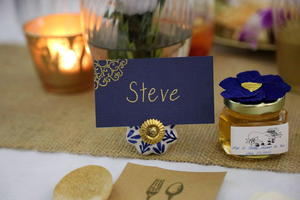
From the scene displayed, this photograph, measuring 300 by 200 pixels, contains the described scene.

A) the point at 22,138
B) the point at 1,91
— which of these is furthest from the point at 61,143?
the point at 1,91

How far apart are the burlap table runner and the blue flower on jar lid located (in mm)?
92

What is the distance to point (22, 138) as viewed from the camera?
0.73 m

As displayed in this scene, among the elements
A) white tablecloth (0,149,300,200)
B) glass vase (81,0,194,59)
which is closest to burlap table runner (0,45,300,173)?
white tablecloth (0,149,300,200)

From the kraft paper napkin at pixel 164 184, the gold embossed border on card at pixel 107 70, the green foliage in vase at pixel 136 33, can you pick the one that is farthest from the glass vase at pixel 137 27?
the kraft paper napkin at pixel 164 184

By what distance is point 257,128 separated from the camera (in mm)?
598

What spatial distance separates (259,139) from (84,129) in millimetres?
286

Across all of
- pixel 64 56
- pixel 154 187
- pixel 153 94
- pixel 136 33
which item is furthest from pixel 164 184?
pixel 64 56

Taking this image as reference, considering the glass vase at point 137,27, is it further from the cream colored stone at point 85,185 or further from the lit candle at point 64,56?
the cream colored stone at point 85,185

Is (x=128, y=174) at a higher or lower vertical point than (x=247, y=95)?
lower

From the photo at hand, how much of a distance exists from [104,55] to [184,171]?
0.83ft

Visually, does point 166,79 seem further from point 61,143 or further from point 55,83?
point 55,83

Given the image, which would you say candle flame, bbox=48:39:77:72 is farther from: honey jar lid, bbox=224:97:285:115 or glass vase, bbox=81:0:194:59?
honey jar lid, bbox=224:97:285:115

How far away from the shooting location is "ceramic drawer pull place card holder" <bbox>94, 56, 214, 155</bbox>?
2.08 ft

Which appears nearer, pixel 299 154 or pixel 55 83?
pixel 299 154
